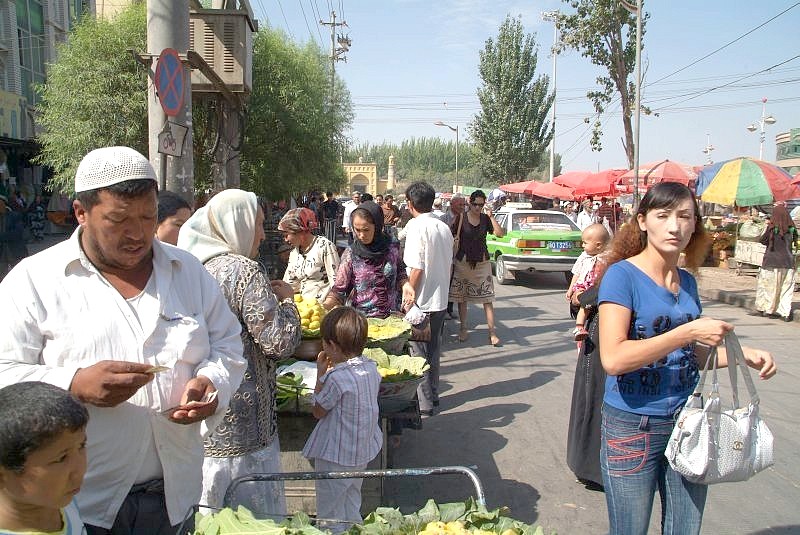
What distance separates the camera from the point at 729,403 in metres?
6.34

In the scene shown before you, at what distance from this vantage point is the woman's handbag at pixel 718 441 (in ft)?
7.72

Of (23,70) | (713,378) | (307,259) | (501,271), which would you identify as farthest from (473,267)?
(23,70)

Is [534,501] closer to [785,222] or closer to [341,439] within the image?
[341,439]

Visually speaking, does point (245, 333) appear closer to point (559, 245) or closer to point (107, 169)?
point (107, 169)

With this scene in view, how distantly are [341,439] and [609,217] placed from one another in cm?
1931

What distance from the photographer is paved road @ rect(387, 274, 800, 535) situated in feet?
14.2

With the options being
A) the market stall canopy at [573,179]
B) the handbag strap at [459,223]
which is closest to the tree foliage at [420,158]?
the market stall canopy at [573,179]

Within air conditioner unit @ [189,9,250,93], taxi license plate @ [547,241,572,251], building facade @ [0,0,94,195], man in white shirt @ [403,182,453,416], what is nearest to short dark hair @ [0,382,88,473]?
man in white shirt @ [403,182,453,416]

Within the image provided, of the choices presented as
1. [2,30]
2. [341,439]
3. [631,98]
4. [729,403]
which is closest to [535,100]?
[631,98]

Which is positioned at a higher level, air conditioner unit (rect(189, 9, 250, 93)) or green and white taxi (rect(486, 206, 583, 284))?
air conditioner unit (rect(189, 9, 250, 93))

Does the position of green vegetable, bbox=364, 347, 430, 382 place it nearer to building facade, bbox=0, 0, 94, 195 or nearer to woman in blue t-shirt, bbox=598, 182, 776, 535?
woman in blue t-shirt, bbox=598, 182, 776, 535

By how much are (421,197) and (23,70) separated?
2919 centimetres

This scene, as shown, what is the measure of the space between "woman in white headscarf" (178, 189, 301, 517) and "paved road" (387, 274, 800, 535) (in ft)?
6.03

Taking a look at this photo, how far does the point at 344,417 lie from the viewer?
→ 11.2 ft
